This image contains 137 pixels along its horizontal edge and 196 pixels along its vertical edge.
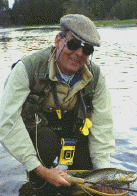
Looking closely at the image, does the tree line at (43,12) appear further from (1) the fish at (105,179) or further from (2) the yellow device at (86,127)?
(1) the fish at (105,179)

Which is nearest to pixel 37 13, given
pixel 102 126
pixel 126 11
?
pixel 126 11

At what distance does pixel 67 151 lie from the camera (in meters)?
3.07

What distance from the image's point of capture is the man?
2744 mm

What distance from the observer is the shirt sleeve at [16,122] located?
2.73m

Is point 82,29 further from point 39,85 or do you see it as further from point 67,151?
point 67,151

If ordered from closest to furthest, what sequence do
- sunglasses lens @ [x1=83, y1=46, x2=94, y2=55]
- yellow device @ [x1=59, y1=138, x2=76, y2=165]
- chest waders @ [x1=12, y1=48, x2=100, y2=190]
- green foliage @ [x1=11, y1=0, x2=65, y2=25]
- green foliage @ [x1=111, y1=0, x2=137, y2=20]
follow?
1. sunglasses lens @ [x1=83, y1=46, x2=94, y2=55]
2. chest waders @ [x1=12, y1=48, x2=100, y2=190]
3. yellow device @ [x1=59, y1=138, x2=76, y2=165]
4. green foliage @ [x1=11, y1=0, x2=65, y2=25]
5. green foliage @ [x1=111, y1=0, x2=137, y2=20]

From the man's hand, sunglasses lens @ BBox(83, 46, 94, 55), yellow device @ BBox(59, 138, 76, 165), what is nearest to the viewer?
the man's hand

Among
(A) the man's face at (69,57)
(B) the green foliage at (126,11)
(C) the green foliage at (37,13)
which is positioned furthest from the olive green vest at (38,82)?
(B) the green foliage at (126,11)

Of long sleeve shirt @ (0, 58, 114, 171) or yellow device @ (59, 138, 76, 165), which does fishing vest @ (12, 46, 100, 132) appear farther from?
yellow device @ (59, 138, 76, 165)

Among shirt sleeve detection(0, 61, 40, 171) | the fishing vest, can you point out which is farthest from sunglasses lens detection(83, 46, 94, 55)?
shirt sleeve detection(0, 61, 40, 171)

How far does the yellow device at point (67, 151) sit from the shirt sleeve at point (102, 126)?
259mm

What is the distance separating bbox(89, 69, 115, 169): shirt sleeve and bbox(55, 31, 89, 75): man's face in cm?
35

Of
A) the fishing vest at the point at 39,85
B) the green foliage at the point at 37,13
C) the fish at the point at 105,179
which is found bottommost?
the green foliage at the point at 37,13

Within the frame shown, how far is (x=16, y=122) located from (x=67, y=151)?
0.65m
